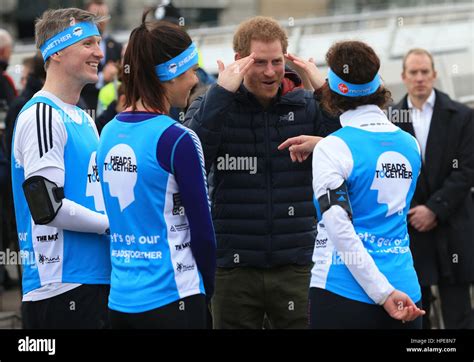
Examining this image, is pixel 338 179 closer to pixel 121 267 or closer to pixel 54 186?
pixel 121 267

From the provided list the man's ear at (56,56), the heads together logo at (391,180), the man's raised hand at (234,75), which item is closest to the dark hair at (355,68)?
the heads together logo at (391,180)

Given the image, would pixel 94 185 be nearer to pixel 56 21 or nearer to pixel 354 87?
pixel 56 21

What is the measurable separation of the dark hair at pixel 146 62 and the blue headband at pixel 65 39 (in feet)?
1.94

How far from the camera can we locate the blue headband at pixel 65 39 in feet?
15.9

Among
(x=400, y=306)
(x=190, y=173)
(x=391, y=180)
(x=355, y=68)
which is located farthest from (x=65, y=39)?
(x=400, y=306)

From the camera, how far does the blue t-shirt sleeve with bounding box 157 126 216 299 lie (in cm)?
412

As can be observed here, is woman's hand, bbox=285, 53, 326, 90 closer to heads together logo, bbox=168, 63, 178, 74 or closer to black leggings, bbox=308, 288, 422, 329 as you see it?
heads together logo, bbox=168, 63, 178, 74

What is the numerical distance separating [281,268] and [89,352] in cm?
117

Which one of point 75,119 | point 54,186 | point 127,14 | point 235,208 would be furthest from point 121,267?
point 127,14

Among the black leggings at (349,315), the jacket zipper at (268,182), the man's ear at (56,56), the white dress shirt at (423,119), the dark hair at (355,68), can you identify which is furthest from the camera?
the white dress shirt at (423,119)

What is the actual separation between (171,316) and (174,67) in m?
1.04

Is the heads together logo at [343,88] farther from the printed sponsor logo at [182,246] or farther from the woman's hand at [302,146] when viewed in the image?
the printed sponsor logo at [182,246]

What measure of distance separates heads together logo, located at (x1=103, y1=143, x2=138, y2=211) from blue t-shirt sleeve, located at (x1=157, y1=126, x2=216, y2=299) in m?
0.13

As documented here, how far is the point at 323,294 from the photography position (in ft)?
14.7
